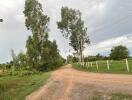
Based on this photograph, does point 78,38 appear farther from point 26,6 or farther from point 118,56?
point 118,56

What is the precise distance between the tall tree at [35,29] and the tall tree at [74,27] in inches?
195

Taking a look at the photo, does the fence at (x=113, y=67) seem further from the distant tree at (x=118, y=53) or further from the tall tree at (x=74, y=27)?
the distant tree at (x=118, y=53)

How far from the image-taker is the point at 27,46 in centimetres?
6969

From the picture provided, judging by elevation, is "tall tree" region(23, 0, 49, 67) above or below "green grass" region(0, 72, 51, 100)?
above

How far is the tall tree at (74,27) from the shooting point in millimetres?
74281

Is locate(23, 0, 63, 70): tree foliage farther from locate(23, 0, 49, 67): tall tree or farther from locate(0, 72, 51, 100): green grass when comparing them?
locate(0, 72, 51, 100): green grass

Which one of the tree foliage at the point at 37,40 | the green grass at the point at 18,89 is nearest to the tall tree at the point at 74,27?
the tree foliage at the point at 37,40

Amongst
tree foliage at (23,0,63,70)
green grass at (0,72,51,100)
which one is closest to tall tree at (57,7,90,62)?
tree foliage at (23,0,63,70)

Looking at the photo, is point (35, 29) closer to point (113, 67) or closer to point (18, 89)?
point (113, 67)

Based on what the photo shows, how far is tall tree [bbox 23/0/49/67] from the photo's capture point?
6894cm

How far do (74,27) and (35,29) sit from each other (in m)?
9.34

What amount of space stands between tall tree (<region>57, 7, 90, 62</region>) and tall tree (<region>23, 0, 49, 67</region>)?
4.96 meters

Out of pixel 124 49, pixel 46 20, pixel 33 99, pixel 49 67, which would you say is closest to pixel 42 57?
pixel 49 67

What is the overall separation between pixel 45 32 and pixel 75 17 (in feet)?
27.9
